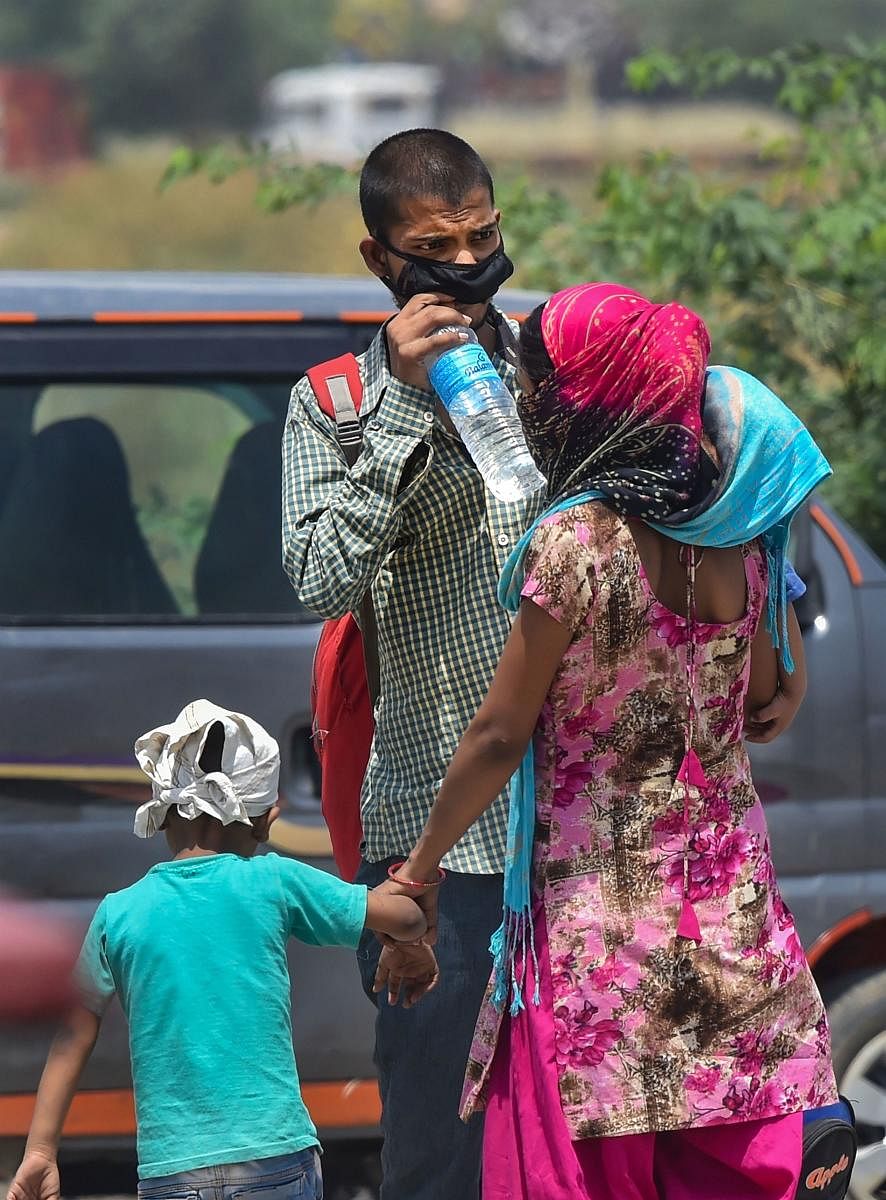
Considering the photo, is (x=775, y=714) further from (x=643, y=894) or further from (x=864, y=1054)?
(x=864, y=1054)

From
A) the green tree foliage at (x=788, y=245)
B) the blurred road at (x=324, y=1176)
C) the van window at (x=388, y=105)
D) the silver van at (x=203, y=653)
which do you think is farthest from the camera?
the van window at (x=388, y=105)

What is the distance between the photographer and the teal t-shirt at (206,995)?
8.61 feet

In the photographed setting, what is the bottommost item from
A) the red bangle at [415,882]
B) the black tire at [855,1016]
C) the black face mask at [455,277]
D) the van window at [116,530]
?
the black tire at [855,1016]

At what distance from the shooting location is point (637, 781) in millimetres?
2479

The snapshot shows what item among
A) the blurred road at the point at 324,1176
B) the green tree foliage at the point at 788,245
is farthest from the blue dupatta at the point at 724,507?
the green tree foliage at the point at 788,245

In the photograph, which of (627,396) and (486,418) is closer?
(627,396)

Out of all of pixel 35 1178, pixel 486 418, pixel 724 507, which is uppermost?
pixel 486 418

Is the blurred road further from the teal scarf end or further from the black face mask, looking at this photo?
the black face mask

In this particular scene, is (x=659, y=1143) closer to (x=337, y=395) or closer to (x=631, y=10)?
(x=337, y=395)

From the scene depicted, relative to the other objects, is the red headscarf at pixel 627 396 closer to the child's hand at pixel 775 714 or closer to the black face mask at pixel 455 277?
the black face mask at pixel 455 277

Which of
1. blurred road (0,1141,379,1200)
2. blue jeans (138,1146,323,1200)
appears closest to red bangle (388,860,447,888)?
blue jeans (138,1146,323,1200)

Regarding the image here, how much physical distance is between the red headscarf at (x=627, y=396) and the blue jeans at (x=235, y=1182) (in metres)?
1.04

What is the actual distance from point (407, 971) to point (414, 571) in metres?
0.60

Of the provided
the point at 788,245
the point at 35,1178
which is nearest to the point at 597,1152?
the point at 35,1178
